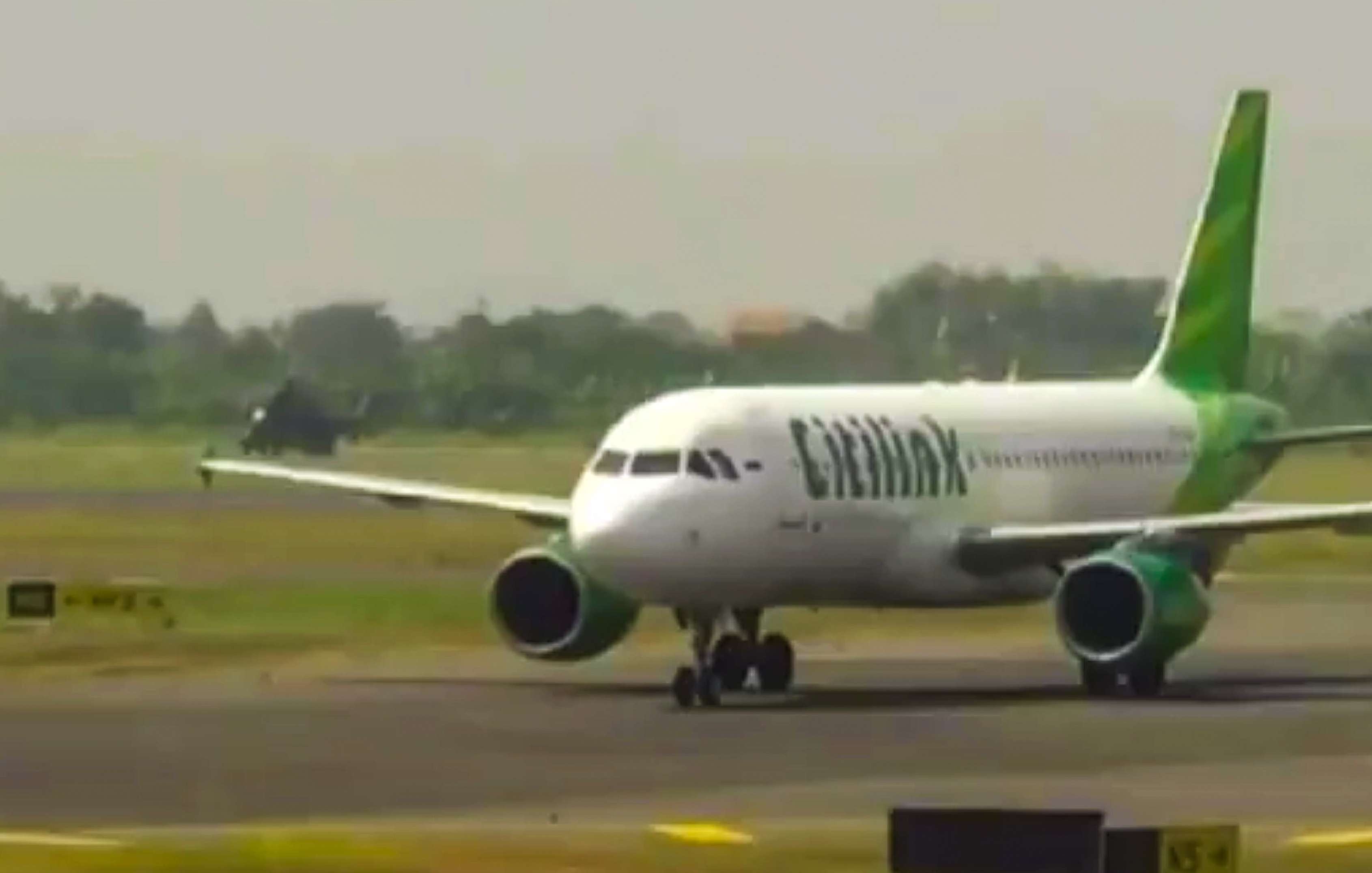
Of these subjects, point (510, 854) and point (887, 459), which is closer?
point (510, 854)

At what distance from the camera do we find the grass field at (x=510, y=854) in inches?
1139

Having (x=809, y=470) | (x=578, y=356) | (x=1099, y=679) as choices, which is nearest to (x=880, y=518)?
(x=809, y=470)

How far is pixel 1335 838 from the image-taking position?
31484mm

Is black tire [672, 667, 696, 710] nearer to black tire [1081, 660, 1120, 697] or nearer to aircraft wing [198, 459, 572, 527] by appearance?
black tire [1081, 660, 1120, 697]

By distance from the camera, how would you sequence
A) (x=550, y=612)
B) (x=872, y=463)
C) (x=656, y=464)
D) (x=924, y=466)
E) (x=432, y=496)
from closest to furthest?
(x=656, y=464)
(x=872, y=463)
(x=550, y=612)
(x=924, y=466)
(x=432, y=496)

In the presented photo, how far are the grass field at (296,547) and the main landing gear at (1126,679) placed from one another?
11.3 m

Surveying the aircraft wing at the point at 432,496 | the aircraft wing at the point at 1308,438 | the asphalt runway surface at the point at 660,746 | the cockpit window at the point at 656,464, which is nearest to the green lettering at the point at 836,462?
the asphalt runway surface at the point at 660,746

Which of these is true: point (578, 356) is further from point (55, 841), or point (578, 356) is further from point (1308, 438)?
point (55, 841)

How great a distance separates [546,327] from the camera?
109750mm

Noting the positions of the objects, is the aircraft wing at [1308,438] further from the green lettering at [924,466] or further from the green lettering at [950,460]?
the green lettering at [924,466]

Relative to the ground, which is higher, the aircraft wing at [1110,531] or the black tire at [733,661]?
the aircraft wing at [1110,531]

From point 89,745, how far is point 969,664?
1701 centimetres

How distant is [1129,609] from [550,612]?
6556mm

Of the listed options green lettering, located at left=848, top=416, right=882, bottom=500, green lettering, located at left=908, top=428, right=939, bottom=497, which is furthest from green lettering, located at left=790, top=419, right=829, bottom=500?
green lettering, located at left=908, top=428, right=939, bottom=497
